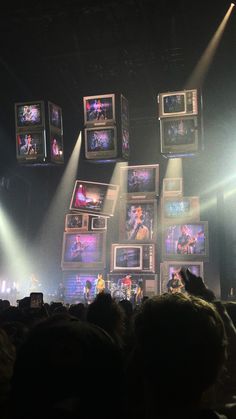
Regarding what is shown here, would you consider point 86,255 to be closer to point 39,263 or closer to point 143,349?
point 39,263

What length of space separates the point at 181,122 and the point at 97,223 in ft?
34.0

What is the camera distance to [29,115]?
1318 centimetres

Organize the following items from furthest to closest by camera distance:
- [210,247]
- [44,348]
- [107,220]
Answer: [107,220] < [210,247] < [44,348]

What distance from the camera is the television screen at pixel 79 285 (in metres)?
21.2

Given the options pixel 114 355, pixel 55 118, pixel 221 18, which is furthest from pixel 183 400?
pixel 221 18

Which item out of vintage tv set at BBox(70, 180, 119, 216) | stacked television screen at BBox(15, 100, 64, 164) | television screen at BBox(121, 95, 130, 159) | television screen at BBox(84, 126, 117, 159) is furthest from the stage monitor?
vintage tv set at BBox(70, 180, 119, 216)

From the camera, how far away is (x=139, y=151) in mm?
22438

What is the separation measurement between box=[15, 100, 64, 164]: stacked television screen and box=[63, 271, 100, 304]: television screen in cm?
900

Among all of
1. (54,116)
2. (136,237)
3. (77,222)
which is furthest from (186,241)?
(54,116)

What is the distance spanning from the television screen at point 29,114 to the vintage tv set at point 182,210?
9509 mm

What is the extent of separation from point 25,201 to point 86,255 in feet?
13.5

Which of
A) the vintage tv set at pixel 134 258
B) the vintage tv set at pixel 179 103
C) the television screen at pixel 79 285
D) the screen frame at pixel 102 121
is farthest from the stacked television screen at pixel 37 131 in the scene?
the television screen at pixel 79 285

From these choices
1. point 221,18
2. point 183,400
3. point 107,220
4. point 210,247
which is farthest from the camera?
point 107,220

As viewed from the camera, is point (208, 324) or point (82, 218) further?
point (82, 218)
